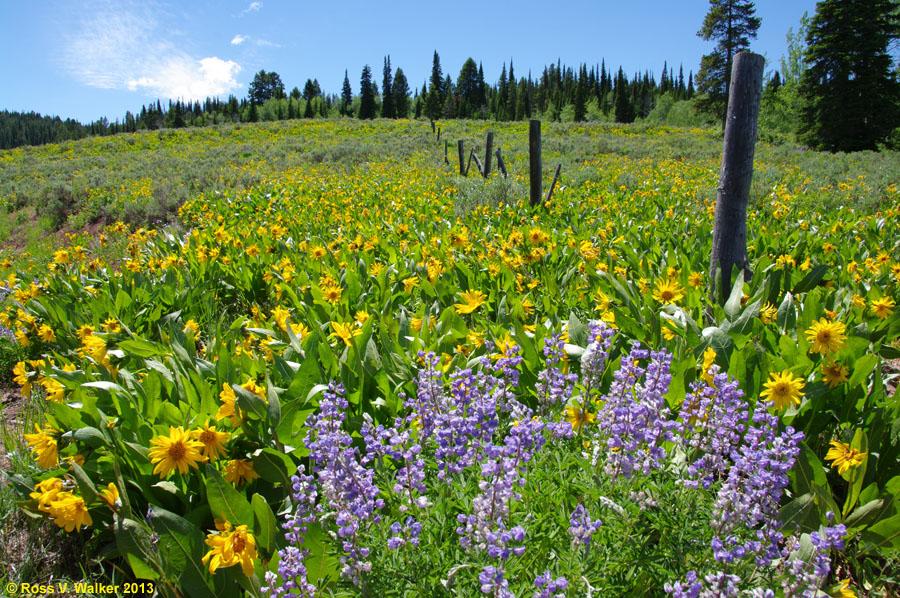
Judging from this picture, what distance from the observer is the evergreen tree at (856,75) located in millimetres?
26094

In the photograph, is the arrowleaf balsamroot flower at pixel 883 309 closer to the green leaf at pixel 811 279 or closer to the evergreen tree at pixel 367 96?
the green leaf at pixel 811 279

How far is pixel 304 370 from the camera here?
7.34ft

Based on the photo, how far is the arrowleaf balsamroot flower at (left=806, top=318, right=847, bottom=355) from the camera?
201 centimetres

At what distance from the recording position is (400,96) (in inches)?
2650

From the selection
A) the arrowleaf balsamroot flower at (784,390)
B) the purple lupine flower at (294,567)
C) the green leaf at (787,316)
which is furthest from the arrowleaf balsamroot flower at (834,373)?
the purple lupine flower at (294,567)

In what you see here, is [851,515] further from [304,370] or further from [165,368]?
[165,368]

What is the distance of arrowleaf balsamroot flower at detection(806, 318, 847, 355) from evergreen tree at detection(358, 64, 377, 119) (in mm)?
66712

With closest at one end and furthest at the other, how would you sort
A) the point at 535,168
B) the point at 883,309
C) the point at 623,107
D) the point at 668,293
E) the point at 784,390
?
1. the point at 784,390
2. the point at 883,309
3. the point at 668,293
4. the point at 535,168
5. the point at 623,107

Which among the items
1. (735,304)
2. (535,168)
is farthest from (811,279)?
(535,168)

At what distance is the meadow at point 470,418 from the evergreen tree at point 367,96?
63.1m

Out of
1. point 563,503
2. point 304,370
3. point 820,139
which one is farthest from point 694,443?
point 820,139

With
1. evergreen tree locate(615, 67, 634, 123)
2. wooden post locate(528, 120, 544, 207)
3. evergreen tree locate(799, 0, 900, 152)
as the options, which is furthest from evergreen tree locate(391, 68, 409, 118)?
wooden post locate(528, 120, 544, 207)

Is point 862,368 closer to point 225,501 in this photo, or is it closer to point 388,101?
point 225,501

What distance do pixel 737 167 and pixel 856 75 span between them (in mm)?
32571
